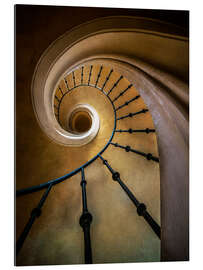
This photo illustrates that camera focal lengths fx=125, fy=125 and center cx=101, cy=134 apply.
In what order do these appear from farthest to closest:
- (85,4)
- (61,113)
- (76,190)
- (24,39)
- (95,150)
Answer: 1. (61,113)
2. (95,150)
3. (76,190)
4. (24,39)
5. (85,4)

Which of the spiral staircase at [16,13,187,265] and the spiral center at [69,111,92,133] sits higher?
the spiral center at [69,111,92,133]

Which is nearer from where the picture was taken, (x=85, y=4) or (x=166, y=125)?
(x=166, y=125)

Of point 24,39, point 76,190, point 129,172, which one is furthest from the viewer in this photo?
point 129,172

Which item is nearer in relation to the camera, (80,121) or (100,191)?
(100,191)

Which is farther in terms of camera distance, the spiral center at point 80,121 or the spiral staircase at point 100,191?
the spiral center at point 80,121

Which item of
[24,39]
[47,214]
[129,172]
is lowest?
[47,214]

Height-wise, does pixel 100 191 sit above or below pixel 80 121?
below

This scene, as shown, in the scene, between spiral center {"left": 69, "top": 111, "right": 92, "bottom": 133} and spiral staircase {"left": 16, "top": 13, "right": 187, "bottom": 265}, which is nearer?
spiral staircase {"left": 16, "top": 13, "right": 187, "bottom": 265}

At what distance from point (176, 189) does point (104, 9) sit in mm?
1677

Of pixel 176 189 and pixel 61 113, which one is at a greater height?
pixel 61 113

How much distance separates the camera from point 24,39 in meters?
1.35

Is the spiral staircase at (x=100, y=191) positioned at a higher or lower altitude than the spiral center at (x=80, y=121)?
lower

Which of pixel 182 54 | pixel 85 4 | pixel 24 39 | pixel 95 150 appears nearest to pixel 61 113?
pixel 95 150

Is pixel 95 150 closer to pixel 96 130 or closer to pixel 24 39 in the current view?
pixel 96 130
